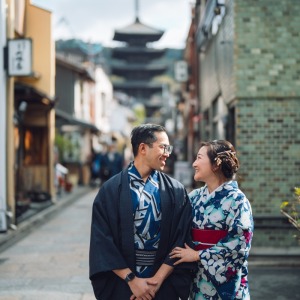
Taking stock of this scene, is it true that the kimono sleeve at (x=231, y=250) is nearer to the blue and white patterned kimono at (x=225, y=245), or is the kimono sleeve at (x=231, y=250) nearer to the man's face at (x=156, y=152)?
the blue and white patterned kimono at (x=225, y=245)

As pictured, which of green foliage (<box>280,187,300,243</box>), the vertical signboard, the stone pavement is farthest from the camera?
the vertical signboard

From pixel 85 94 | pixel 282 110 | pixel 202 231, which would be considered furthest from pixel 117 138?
Result: pixel 202 231

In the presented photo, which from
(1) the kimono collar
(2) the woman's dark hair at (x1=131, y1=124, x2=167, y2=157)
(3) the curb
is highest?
Answer: (2) the woman's dark hair at (x1=131, y1=124, x2=167, y2=157)

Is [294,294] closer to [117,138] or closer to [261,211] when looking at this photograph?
[261,211]

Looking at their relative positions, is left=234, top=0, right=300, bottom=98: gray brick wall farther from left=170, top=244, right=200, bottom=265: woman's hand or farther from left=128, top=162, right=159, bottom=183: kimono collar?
left=170, top=244, right=200, bottom=265: woman's hand

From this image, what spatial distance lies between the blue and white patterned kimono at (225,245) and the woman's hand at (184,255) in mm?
45

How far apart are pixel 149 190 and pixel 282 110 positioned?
559cm

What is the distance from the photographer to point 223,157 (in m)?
3.66

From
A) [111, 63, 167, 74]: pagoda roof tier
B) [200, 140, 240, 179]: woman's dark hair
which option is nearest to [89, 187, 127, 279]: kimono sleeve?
[200, 140, 240, 179]: woman's dark hair

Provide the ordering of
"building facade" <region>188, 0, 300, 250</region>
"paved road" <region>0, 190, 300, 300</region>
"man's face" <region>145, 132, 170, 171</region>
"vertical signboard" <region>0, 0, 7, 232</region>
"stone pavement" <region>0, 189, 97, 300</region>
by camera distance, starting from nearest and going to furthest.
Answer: "man's face" <region>145, 132, 170, 171</region> < "paved road" <region>0, 190, 300, 300</region> < "stone pavement" <region>0, 189, 97, 300</region> < "building facade" <region>188, 0, 300, 250</region> < "vertical signboard" <region>0, 0, 7, 232</region>

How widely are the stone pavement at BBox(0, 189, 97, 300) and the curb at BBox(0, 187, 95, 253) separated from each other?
1.8 inches

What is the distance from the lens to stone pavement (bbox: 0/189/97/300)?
659 cm

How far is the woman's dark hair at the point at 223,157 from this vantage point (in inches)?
144

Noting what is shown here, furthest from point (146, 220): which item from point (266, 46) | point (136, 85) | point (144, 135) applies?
point (136, 85)
